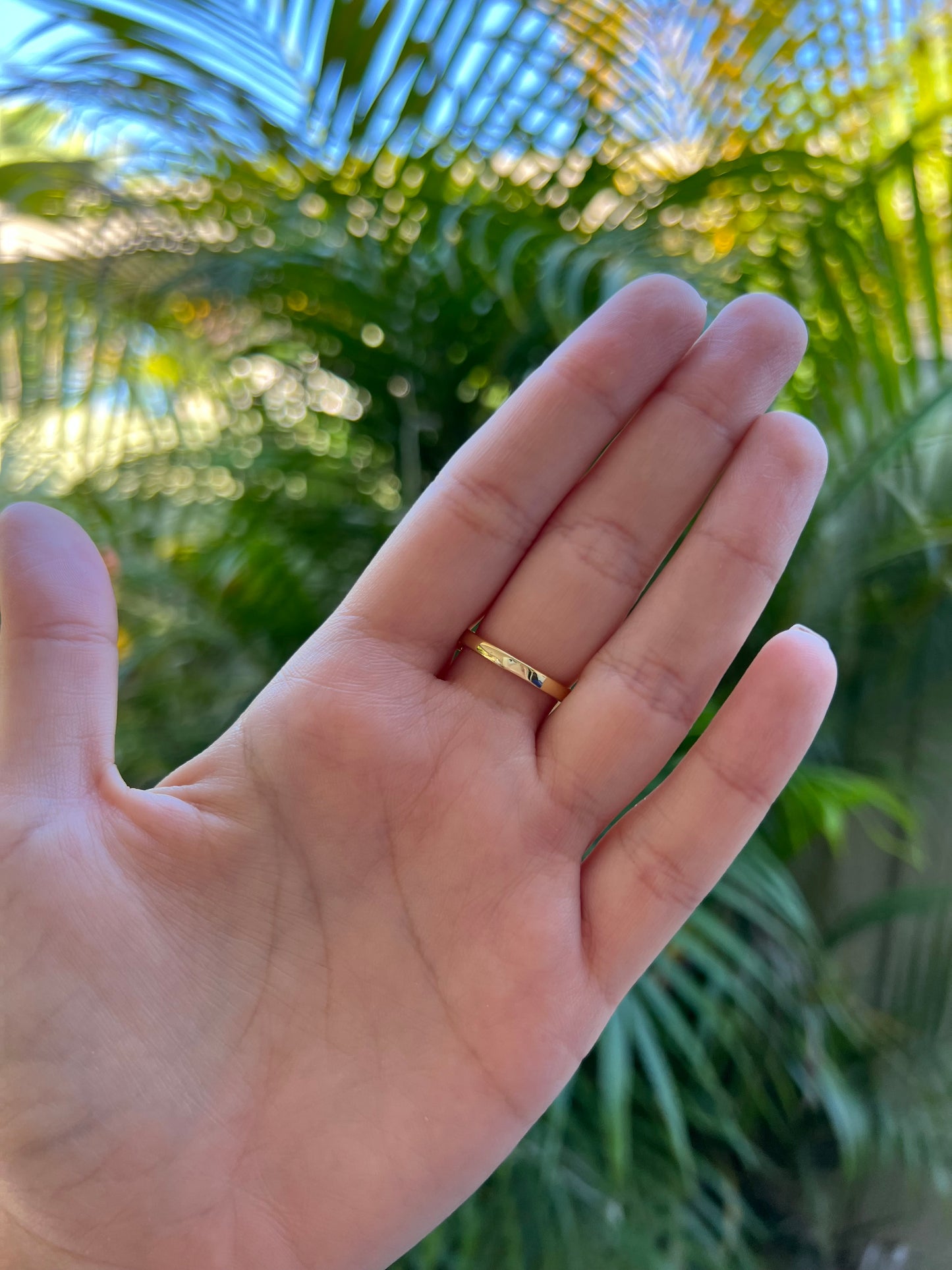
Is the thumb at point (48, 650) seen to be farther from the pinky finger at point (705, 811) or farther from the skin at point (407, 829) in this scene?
the pinky finger at point (705, 811)

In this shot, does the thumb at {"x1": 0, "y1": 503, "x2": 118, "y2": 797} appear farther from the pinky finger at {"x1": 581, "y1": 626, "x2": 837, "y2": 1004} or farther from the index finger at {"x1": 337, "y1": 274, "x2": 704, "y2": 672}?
the pinky finger at {"x1": 581, "y1": 626, "x2": 837, "y2": 1004}

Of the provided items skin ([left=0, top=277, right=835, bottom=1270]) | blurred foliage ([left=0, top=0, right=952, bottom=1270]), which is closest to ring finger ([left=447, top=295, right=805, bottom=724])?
skin ([left=0, top=277, right=835, bottom=1270])

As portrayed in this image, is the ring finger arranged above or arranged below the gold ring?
above

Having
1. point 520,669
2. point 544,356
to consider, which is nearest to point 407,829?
point 520,669

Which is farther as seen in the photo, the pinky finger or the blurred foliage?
the blurred foliage

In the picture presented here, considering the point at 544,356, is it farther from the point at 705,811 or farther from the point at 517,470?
the point at 705,811

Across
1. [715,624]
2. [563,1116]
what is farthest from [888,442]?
[563,1116]

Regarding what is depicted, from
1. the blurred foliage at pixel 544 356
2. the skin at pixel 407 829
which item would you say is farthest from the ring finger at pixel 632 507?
the blurred foliage at pixel 544 356
